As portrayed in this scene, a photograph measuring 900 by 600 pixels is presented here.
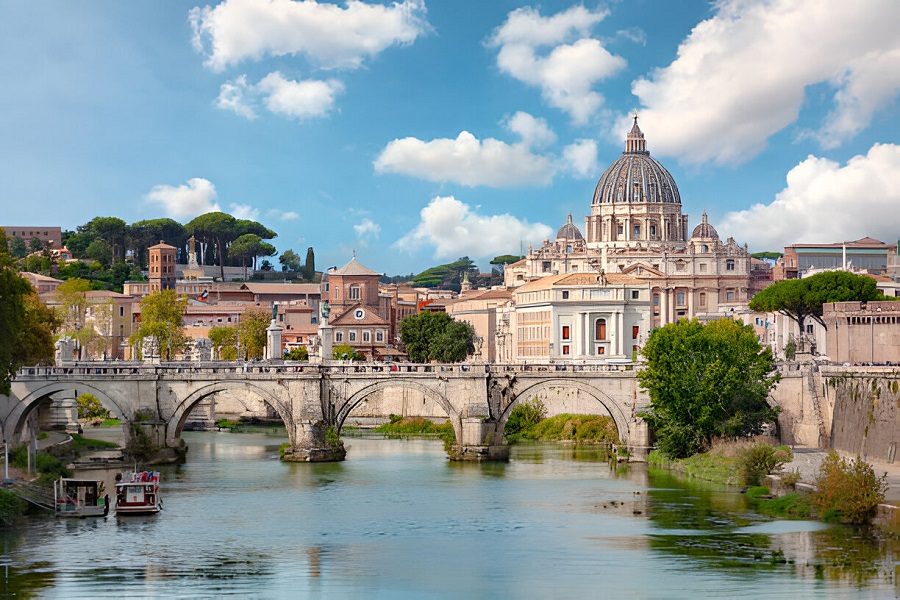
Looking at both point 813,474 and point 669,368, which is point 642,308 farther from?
point 813,474

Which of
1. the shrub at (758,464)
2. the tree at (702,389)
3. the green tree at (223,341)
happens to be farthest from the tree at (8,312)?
the green tree at (223,341)

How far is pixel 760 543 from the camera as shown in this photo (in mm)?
40656

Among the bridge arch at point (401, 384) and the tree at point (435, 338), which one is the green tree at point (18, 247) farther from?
the bridge arch at point (401, 384)

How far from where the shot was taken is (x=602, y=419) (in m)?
74.4

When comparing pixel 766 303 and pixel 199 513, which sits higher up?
pixel 766 303

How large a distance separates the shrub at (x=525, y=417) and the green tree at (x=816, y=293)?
15190 millimetres

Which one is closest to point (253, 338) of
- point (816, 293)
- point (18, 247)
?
point (816, 293)

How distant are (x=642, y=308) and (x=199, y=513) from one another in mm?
59132

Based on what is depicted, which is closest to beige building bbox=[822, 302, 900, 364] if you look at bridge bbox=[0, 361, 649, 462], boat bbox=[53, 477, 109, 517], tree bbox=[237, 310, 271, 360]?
bridge bbox=[0, 361, 649, 462]

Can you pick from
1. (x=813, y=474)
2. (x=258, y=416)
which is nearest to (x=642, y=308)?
(x=258, y=416)

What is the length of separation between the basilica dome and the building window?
41.2 metres

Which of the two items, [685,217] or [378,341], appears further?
[685,217]

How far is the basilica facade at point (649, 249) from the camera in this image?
12488 centimetres

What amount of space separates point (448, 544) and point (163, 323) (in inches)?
2476
